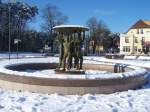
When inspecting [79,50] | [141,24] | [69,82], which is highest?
[141,24]

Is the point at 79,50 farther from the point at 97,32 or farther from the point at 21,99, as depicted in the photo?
the point at 97,32

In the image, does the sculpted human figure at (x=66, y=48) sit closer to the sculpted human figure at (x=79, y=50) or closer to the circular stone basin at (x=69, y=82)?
the sculpted human figure at (x=79, y=50)

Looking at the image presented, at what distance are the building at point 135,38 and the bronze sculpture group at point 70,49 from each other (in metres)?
87.8

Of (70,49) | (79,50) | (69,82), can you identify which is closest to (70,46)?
(70,49)

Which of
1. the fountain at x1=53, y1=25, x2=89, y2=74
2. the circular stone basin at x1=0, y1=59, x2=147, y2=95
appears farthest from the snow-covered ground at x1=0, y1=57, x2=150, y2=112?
the fountain at x1=53, y1=25, x2=89, y2=74

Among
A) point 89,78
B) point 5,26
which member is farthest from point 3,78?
point 5,26

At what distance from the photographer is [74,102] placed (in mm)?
11789

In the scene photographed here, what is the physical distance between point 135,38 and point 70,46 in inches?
3597

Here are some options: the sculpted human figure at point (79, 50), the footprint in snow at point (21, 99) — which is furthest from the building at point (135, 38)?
the footprint in snow at point (21, 99)

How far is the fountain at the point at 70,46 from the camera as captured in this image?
59.9ft

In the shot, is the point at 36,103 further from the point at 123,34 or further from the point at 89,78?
the point at 123,34

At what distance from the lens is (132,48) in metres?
107

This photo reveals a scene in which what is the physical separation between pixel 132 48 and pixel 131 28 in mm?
6284

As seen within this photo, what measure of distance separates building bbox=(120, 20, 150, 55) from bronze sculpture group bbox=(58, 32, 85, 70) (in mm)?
87850
